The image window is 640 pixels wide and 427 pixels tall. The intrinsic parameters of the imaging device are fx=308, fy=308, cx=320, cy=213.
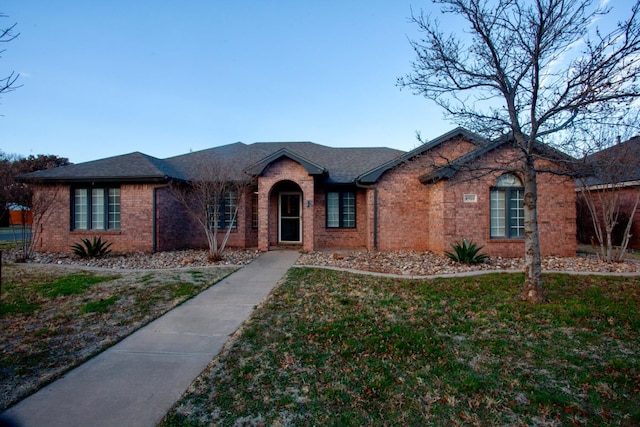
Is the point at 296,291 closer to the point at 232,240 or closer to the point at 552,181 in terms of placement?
the point at 232,240

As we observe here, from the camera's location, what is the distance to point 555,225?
11.0 m

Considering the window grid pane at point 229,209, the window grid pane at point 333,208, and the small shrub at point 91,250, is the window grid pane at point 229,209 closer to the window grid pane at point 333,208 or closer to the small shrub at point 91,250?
the window grid pane at point 333,208

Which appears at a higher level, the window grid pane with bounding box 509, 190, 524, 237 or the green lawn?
the window grid pane with bounding box 509, 190, 524, 237

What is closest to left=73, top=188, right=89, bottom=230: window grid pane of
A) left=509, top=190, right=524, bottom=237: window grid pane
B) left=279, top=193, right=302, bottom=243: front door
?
left=279, top=193, right=302, bottom=243: front door

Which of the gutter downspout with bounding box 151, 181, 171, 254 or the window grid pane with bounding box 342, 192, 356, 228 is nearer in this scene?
the gutter downspout with bounding box 151, 181, 171, 254

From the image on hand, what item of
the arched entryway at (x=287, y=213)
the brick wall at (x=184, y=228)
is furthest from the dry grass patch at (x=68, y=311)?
the arched entryway at (x=287, y=213)

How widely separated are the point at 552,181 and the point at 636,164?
2.43 m

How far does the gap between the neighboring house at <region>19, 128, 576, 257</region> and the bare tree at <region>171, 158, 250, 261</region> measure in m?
0.53

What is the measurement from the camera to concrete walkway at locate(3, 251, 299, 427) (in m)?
2.80

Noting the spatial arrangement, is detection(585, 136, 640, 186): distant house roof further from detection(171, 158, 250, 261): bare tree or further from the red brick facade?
detection(171, 158, 250, 261): bare tree

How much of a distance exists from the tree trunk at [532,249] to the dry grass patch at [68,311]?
22.6 ft

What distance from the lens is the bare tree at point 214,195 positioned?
35.2 ft

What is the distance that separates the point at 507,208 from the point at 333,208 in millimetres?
6931

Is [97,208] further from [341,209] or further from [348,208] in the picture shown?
[348,208]
